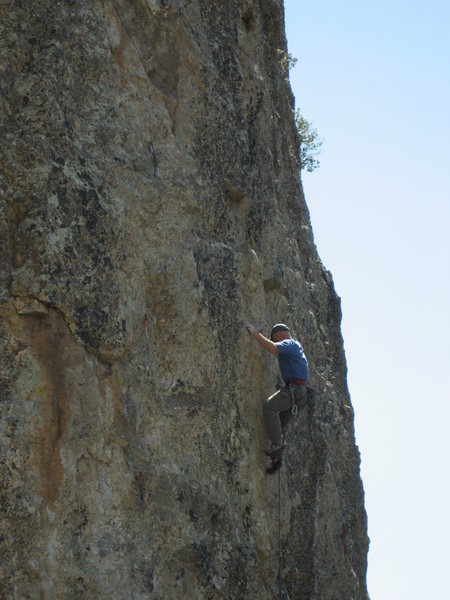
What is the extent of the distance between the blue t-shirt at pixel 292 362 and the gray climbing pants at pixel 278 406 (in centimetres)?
17

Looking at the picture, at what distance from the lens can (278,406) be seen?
14305 mm

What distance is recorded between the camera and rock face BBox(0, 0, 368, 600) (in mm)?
10953

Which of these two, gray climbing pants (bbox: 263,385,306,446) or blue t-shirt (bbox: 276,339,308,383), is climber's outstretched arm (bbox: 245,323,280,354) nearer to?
blue t-shirt (bbox: 276,339,308,383)

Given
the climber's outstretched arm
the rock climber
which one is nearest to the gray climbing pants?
the rock climber

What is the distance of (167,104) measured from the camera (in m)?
13.9

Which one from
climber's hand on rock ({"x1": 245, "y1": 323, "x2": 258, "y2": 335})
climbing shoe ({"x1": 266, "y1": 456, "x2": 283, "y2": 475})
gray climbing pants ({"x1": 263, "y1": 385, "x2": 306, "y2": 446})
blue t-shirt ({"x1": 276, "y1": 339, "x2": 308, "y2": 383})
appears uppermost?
climber's hand on rock ({"x1": 245, "y1": 323, "x2": 258, "y2": 335})

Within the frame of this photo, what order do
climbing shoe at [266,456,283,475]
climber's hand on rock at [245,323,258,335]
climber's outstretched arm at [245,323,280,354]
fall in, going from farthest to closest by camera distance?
climbing shoe at [266,456,283,475]
climber's hand on rock at [245,323,258,335]
climber's outstretched arm at [245,323,280,354]

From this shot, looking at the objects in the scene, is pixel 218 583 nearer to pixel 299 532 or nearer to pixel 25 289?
pixel 299 532

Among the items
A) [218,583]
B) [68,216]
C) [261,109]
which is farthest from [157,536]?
[261,109]

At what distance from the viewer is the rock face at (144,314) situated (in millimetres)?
10953

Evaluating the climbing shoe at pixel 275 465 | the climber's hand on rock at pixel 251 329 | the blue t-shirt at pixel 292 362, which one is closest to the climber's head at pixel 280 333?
the blue t-shirt at pixel 292 362

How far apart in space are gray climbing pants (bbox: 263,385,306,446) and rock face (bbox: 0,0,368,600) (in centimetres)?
19

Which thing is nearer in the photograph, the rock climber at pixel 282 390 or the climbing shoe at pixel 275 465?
the rock climber at pixel 282 390

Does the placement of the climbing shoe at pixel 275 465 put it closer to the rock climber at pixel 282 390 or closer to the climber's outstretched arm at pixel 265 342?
the rock climber at pixel 282 390
